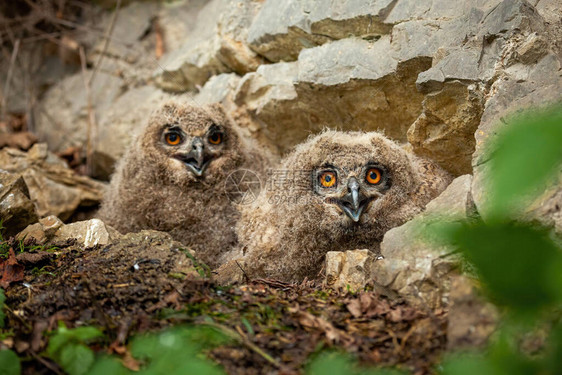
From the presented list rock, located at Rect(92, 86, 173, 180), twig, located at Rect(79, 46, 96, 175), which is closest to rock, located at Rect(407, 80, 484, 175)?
rock, located at Rect(92, 86, 173, 180)

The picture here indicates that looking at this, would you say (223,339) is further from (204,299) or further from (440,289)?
(440,289)

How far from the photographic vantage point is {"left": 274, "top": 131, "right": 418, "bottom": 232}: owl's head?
3.58m

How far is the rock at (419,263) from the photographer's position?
106 inches

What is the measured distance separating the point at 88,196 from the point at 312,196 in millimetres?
2933

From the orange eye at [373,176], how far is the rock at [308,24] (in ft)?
4.33

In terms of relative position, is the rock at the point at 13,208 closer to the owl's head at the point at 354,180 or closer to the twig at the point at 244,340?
the owl's head at the point at 354,180

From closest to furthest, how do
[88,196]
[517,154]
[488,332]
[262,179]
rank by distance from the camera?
[517,154]
[488,332]
[262,179]
[88,196]

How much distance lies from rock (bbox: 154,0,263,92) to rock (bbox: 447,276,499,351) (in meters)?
3.78

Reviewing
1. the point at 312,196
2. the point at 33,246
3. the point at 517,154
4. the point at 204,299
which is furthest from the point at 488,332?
the point at 33,246

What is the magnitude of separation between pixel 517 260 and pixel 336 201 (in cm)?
229

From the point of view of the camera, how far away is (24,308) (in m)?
2.63

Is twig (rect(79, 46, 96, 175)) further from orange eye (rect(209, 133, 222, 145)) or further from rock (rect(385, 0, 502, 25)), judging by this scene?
rock (rect(385, 0, 502, 25))

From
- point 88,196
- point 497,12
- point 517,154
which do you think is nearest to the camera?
point 517,154

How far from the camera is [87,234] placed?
3.69 metres
